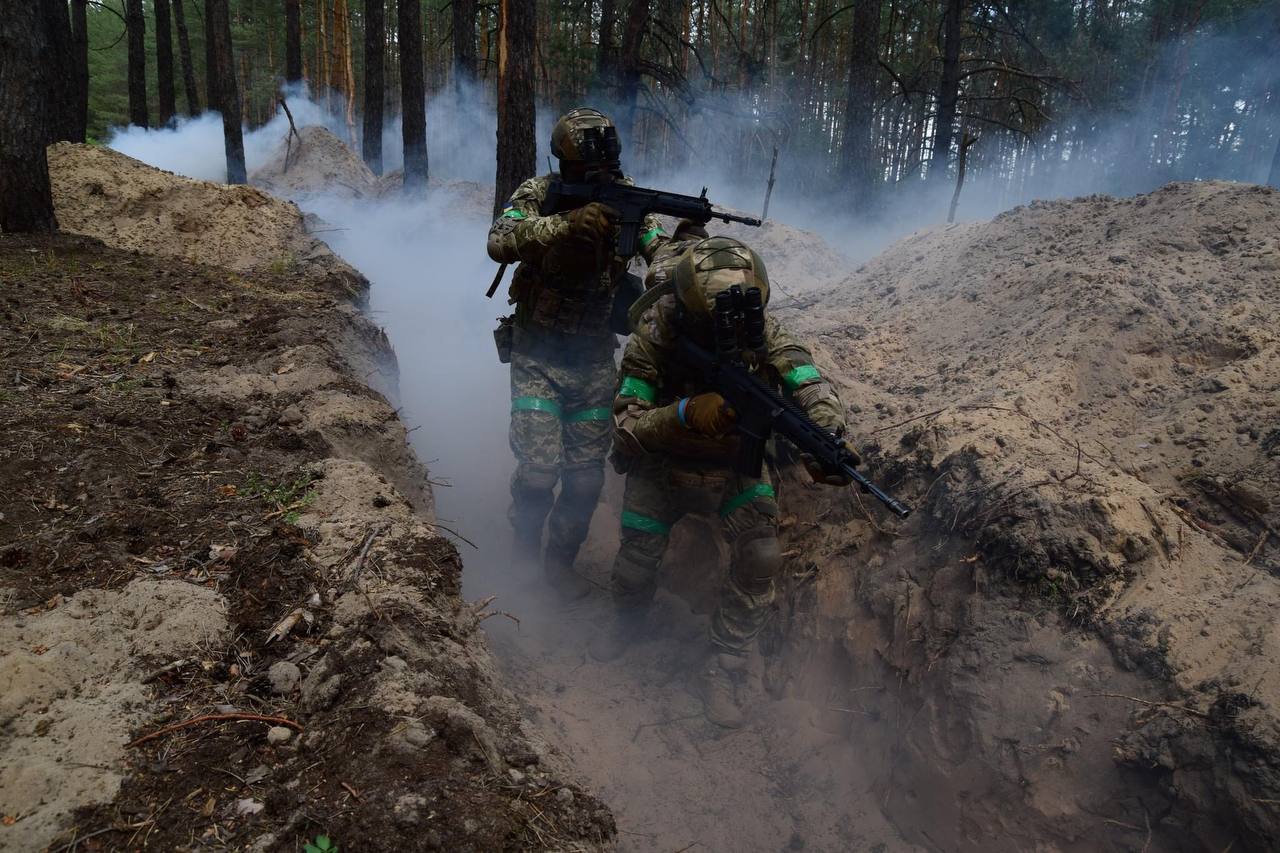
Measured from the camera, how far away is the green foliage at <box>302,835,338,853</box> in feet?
4.99

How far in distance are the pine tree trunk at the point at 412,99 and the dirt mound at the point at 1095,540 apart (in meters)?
9.64

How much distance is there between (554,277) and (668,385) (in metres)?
1.03

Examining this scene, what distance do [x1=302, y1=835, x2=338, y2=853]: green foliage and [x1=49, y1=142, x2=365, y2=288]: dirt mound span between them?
592 cm

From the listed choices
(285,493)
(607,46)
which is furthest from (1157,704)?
(607,46)

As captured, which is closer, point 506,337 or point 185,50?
point 506,337

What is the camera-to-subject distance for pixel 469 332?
A: 25.7ft

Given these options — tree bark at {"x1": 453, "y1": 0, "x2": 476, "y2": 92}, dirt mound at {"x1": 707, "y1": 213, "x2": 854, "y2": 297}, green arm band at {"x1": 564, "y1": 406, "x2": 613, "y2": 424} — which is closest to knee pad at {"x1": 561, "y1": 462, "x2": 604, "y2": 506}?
green arm band at {"x1": 564, "y1": 406, "x2": 613, "y2": 424}

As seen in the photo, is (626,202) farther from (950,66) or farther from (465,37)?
(950,66)

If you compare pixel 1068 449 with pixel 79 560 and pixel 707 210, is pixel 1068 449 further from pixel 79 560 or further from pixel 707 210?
pixel 79 560

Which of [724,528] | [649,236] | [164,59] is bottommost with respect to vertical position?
[724,528]

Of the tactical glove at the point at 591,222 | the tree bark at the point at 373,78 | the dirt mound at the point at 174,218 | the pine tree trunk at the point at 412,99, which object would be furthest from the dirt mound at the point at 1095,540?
the tree bark at the point at 373,78

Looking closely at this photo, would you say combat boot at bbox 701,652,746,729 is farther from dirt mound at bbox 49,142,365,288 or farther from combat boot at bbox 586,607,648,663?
dirt mound at bbox 49,142,365,288

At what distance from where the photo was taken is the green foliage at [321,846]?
1.52 meters

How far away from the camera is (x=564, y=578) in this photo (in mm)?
4668
